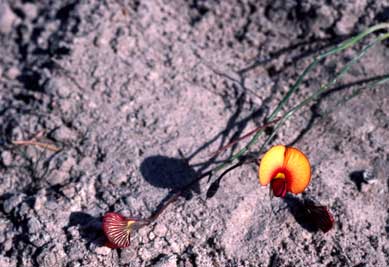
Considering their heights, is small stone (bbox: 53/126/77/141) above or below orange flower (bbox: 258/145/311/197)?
below

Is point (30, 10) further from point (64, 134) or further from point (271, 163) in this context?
point (271, 163)

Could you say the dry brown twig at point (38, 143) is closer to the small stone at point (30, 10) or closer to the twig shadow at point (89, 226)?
the twig shadow at point (89, 226)

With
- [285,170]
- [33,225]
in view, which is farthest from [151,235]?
[285,170]

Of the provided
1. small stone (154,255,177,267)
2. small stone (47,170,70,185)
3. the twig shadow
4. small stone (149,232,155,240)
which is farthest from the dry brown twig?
small stone (154,255,177,267)

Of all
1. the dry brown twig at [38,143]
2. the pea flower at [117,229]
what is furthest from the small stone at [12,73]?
the pea flower at [117,229]

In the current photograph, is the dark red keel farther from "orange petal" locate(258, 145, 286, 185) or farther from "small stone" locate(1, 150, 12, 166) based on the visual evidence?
"small stone" locate(1, 150, 12, 166)

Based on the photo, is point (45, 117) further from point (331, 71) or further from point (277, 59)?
point (331, 71)
